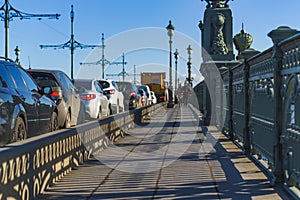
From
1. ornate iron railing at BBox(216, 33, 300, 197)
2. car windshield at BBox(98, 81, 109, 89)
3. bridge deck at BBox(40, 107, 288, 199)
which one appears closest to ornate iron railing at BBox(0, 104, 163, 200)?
bridge deck at BBox(40, 107, 288, 199)

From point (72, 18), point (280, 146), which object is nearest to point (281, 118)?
point (280, 146)

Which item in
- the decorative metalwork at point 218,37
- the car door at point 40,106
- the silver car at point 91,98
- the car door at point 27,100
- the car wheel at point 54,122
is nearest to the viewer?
the car door at point 27,100

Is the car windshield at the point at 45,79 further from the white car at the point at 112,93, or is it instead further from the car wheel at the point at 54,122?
the white car at the point at 112,93

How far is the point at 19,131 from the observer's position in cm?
726

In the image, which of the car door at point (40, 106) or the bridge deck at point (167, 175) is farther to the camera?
the car door at point (40, 106)

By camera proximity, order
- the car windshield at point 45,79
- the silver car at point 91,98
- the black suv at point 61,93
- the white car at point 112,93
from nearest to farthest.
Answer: the black suv at point 61,93
the car windshield at point 45,79
the silver car at point 91,98
the white car at point 112,93

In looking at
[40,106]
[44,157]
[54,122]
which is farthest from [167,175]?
[54,122]

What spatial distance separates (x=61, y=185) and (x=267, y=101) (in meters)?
3.05

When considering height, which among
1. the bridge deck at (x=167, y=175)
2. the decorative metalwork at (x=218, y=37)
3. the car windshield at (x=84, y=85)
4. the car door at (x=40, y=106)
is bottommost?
the bridge deck at (x=167, y=175)

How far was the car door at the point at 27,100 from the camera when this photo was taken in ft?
25.7

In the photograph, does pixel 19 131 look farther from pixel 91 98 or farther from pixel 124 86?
pixel 124 86

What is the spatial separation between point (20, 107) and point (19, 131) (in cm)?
36

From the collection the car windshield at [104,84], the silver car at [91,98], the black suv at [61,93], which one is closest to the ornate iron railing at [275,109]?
the black suv at [61,93]

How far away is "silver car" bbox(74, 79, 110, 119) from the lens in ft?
50.1
